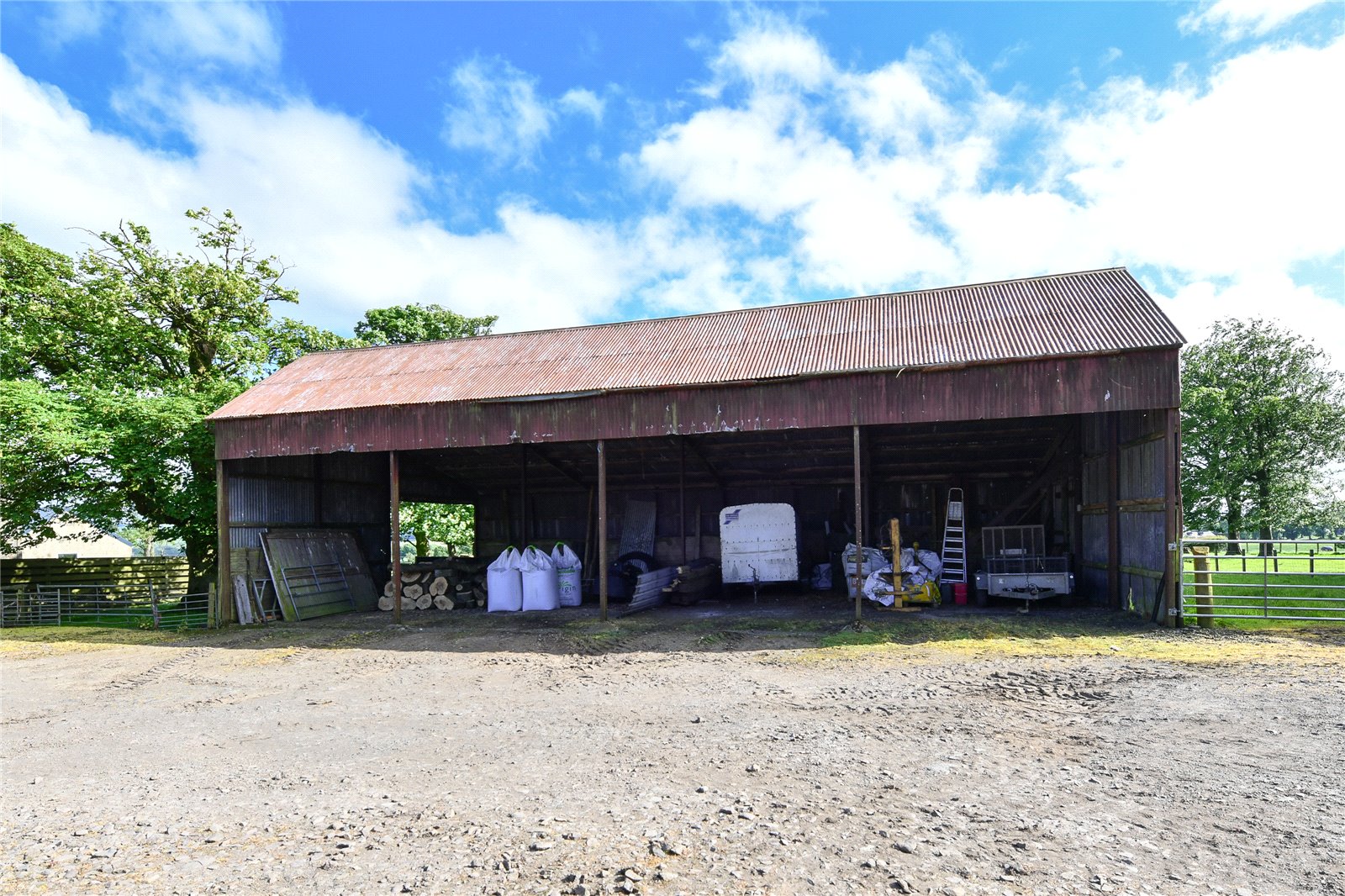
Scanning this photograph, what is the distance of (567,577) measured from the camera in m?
16.7

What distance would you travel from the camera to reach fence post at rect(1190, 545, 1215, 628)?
11.6 metres

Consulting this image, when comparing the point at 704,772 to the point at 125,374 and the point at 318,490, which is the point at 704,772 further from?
the point at 125,374

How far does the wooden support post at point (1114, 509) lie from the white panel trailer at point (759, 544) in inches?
237

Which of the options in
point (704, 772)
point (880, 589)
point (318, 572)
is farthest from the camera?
point (318, 572)

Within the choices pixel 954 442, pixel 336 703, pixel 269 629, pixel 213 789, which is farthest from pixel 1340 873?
pixel 269 629

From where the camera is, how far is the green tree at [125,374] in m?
17.0

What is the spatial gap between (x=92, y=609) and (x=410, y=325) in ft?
47.5

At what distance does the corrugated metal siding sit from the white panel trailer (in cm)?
440

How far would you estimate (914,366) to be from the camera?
1238 cm

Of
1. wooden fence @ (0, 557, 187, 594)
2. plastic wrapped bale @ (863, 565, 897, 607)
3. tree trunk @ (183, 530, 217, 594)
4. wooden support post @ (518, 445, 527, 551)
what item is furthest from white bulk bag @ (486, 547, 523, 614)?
wooden fence @ (0, 557, 187, 594)

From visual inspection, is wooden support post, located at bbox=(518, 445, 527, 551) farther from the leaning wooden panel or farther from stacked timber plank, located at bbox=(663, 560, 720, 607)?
stacked timber plank, located at bbox=(663, 560, 720, 607)

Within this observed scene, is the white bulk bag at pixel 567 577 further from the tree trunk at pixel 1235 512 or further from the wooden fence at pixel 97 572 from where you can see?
the tree trunk at pixel 1235 512

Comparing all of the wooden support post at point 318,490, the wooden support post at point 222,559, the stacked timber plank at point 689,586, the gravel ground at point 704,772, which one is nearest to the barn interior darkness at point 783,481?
the stacked timber plank at point 689,586

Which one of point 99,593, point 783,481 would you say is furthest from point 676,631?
point 99,593
